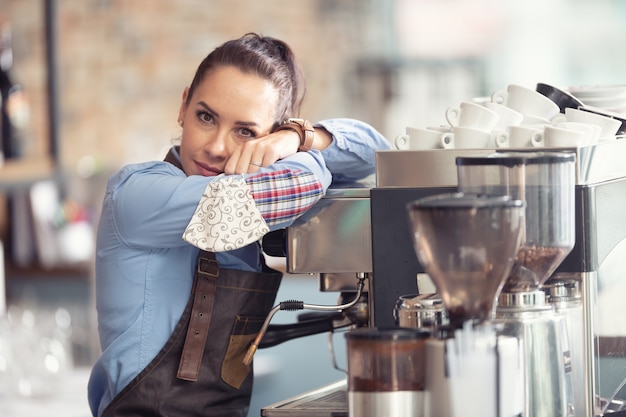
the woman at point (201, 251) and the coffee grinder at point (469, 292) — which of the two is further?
Result: the woman at point (201, 251)

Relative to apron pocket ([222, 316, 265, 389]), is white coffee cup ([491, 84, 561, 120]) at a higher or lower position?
higher

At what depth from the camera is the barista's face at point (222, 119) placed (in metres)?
1.46

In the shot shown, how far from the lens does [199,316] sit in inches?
54.7

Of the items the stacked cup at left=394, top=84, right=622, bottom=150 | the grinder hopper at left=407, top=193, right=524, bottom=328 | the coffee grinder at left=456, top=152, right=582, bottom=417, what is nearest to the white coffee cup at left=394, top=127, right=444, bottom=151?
the stacked cup at left=394, top=84, right=622, bottom=150

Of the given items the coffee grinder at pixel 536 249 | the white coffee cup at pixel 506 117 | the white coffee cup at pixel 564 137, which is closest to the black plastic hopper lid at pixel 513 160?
the coffee grinder at pixel 536 249

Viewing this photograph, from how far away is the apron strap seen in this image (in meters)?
1.38

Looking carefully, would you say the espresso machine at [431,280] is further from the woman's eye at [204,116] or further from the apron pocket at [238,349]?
the woman's eye at [204,116]

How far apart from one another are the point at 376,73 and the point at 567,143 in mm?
4689

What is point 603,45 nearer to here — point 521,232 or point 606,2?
point 606,2

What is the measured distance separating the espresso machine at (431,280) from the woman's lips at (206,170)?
16 centimetres

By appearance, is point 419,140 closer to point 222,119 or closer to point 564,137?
point 564,137

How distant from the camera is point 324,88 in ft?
18.9

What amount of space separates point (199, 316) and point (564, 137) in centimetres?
52

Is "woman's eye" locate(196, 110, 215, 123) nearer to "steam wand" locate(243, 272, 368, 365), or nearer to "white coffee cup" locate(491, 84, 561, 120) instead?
"steam wand" locate(243, 272, 368, 365)
